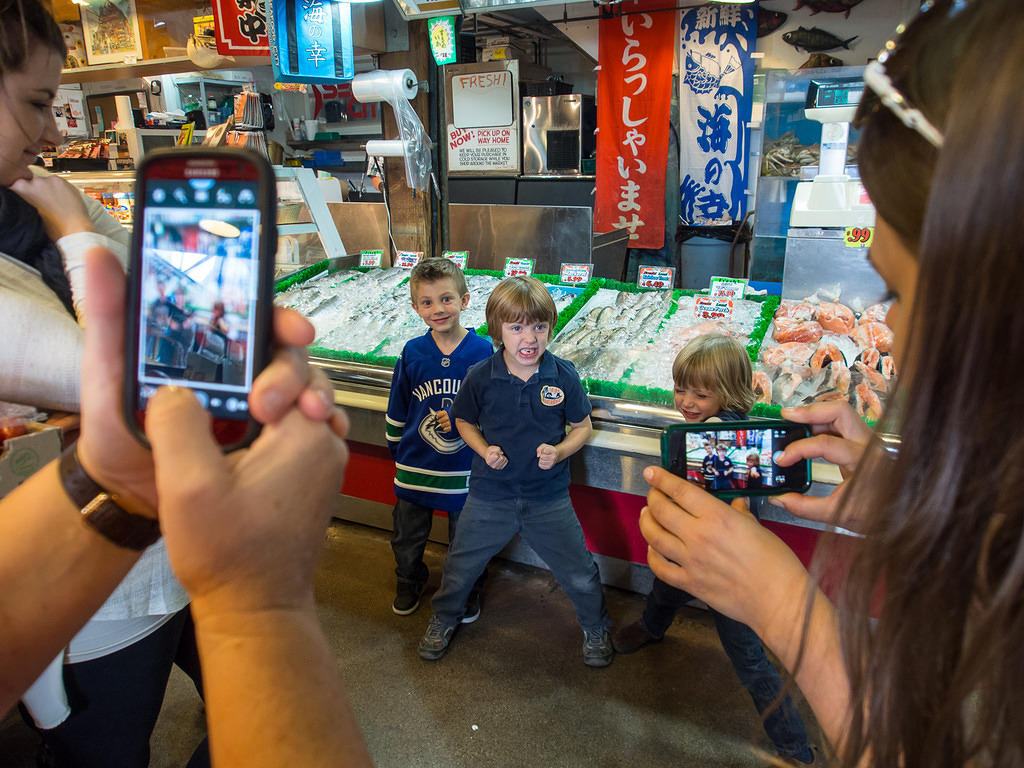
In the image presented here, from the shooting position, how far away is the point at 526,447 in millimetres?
2406

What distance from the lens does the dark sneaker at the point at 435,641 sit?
8.61 ft

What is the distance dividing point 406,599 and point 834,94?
2911 millimetres

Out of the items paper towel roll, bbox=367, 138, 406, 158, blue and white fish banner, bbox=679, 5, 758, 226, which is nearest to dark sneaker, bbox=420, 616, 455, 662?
paper towel roll, bbox=367, 138, 406, 158

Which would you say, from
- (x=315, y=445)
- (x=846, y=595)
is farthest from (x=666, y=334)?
(x=315, y=445)

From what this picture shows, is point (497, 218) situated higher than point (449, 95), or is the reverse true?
point (449, 95)

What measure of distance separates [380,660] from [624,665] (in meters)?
0.98

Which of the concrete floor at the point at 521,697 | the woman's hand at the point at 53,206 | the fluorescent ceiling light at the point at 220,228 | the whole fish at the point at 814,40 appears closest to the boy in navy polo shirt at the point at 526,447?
the concrete floor at the point at 521,697

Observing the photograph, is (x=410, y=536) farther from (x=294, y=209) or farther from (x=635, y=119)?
(x=635, y=119)

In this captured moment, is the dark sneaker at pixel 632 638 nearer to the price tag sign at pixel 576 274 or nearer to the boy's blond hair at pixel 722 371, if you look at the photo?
the boy's blond hair at pixel 722 371

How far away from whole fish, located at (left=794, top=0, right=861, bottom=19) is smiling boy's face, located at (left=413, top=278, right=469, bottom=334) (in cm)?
536

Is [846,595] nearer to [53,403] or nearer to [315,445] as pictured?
[315,445]

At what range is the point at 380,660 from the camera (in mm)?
2641

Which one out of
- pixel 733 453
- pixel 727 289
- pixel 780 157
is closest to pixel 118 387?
pixel 733 453

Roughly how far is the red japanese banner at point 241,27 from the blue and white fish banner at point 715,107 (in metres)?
3.76
